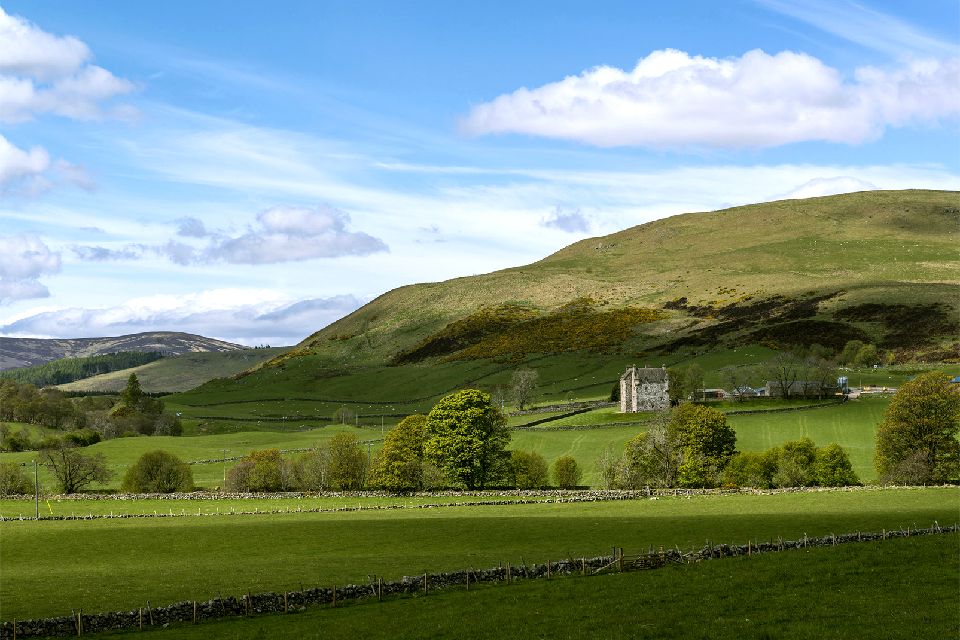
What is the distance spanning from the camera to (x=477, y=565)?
48.7m

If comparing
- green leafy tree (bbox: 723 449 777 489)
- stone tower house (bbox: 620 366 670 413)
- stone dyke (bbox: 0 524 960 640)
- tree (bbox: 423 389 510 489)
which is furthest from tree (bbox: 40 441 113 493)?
stone dyke (bbox: 0 524 960 640)

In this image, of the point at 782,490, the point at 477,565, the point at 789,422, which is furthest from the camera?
the point at 789,422

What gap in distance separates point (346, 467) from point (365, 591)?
7175 centimetres

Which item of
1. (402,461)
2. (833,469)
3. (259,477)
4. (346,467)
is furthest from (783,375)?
(259,477)

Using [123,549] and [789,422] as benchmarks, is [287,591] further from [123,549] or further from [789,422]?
[789,422]

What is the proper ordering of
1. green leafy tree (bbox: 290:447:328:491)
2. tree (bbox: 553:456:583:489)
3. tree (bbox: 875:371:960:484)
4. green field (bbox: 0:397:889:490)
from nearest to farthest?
tree (bbox: 875:371:960:484), green leafy tree (bbox: 290:447:328:491), tree (bbox: 553:456:583:489), green field (bbox: 0:397:889:490)

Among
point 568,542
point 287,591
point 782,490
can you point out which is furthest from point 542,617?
point 782,490

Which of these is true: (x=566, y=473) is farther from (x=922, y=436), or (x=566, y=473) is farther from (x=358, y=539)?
(x=358, y=539)

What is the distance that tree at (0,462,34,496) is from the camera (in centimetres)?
11199

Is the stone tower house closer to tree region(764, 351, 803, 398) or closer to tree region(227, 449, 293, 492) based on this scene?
tree region(764, 351, 803, 398)

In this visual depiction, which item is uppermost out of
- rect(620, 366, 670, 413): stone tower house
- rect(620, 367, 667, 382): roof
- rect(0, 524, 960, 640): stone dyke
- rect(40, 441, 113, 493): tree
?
rect(620, 367, 667, 382): roof

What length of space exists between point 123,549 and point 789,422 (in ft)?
333

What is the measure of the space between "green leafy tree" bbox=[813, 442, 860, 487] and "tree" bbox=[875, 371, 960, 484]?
25.6 ft

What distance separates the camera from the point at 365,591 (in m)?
41.7
